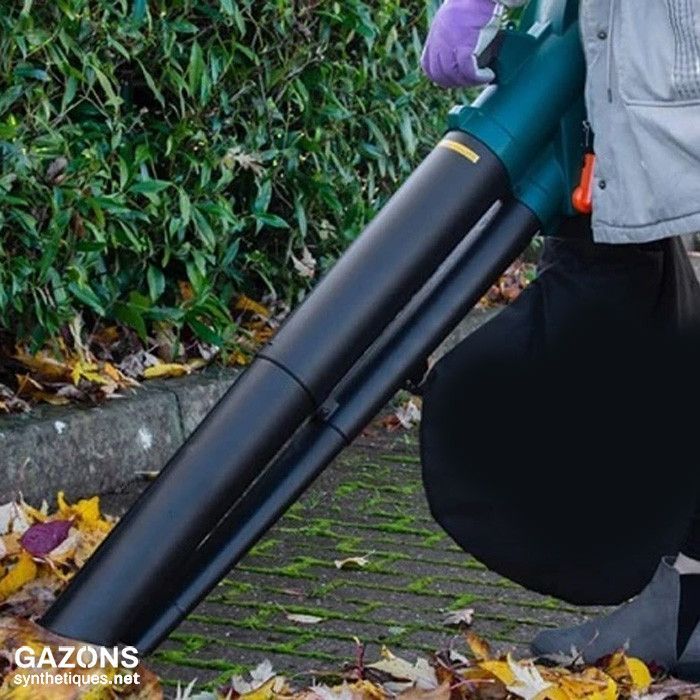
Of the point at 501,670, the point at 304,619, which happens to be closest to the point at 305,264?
the point at 304,619

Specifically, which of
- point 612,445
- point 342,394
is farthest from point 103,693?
point 612,445

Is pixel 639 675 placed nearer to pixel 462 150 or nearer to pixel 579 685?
pixel 579 685

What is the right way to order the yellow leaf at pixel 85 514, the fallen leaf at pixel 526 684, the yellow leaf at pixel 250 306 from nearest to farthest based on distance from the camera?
the fallen leaf at pixel 526 684
the yellow leaf at pixel 85 514
the yellow leaf at pixel 250 306

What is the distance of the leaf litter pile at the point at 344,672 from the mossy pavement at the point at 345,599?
7 centimetres

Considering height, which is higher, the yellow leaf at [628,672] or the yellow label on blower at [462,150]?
the yellow label on blower at [462,150]

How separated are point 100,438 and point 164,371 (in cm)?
53

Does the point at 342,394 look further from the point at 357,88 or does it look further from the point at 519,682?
the point at 357,88

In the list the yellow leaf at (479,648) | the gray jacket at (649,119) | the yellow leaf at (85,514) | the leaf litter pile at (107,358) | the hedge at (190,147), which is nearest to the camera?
the gray jacket at (649,119)

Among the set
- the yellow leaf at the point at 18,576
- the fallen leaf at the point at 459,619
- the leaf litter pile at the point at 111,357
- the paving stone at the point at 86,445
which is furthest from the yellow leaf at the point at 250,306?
the yellow leaf at the point at 18,576

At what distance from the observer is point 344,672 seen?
3.43 metres

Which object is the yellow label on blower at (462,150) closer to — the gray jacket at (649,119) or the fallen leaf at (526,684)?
the gray jacket at (649,119)

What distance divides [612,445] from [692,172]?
26.3 inches

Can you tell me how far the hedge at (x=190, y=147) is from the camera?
4.57m

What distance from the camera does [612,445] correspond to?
3.43m
